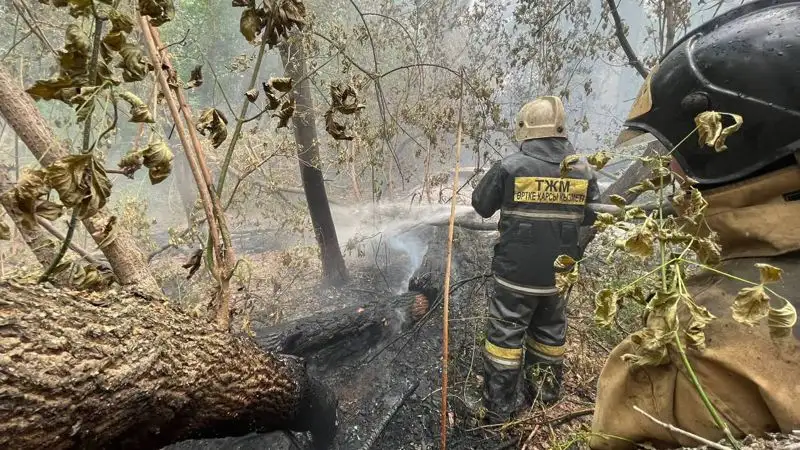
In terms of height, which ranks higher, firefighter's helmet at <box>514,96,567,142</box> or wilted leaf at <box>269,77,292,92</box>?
wilted leaf at <box>269,77,292,92</box>

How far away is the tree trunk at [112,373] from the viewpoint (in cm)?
90

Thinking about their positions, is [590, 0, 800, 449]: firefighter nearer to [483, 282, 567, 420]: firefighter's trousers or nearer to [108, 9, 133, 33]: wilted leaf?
[108, 9, 133, 33]: wilted leaf

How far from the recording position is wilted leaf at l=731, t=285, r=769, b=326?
67 centimetres

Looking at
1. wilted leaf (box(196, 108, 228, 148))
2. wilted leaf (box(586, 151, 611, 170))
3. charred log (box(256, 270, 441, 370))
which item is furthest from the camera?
charred log (box(256, 270, 441, 370))

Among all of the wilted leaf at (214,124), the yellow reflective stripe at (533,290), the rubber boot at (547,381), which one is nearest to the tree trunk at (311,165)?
the wilted leaf at (214,124)

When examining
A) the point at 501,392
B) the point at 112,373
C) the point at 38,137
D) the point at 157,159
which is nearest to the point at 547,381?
the point at 501,392

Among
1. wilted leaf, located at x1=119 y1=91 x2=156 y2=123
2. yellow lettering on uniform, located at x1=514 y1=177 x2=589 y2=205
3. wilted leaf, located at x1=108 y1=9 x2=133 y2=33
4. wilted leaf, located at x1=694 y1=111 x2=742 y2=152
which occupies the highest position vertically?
wilted leaf, located at x1=108 y1=9 x2=133 y2=33

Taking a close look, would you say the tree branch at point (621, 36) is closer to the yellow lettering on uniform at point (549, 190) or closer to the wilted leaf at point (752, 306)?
the yellow lettering on uniform at point (549, 190)

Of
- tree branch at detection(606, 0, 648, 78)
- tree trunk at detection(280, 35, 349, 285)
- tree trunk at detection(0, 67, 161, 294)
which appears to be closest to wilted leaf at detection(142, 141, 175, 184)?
tree trunk at detection(0, 67, 161, 294)

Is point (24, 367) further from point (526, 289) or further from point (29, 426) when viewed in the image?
point (526, 289)

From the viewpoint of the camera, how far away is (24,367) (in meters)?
0.89

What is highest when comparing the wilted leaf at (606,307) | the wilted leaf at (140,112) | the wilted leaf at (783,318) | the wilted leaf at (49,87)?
the wilted leaf at (49,87)

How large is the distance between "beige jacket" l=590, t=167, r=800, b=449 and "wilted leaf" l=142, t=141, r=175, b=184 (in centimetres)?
143

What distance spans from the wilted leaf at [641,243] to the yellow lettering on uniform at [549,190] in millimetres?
1781
